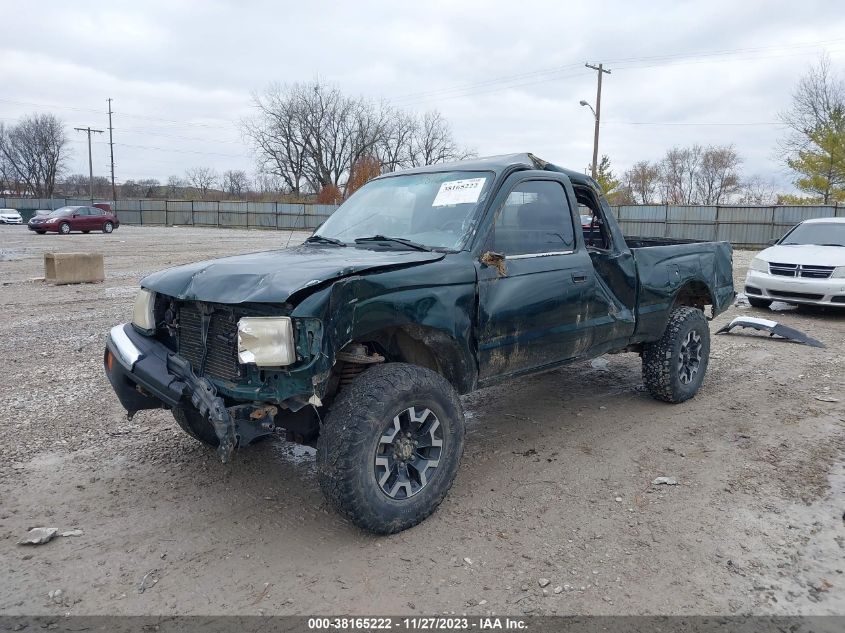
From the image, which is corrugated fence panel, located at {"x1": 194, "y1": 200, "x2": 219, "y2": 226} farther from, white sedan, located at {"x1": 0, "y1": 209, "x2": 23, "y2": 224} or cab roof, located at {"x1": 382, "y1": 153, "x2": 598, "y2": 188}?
cab roof, located at {"x1": 382, "y1": 153, "x2": 598, "y2": 188}

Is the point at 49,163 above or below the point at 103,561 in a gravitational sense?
above

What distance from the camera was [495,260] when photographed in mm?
3645

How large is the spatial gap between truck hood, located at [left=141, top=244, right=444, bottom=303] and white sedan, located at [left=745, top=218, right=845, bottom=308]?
8248 millimetres

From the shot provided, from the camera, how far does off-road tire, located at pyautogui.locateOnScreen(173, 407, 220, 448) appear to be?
13.4 ft

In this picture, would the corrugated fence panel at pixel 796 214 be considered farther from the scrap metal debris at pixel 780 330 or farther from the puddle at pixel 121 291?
the puddle at pixel 121 291

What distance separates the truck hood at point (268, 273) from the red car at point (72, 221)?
32413 millimetres

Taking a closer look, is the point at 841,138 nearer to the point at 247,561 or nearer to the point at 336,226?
the point at 336,226

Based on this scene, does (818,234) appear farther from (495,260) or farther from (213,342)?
(213,342)

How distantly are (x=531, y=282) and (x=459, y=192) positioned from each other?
73 cm

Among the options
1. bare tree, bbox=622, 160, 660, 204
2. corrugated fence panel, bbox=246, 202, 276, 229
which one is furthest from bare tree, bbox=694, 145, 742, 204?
corrugated fence panel, bbox=246, 202, 276, 229

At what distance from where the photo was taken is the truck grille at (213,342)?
3082mm

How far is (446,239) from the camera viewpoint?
376 centimetres

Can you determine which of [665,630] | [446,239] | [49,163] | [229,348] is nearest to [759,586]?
[665,630]

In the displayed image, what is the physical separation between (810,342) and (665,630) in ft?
21.2
